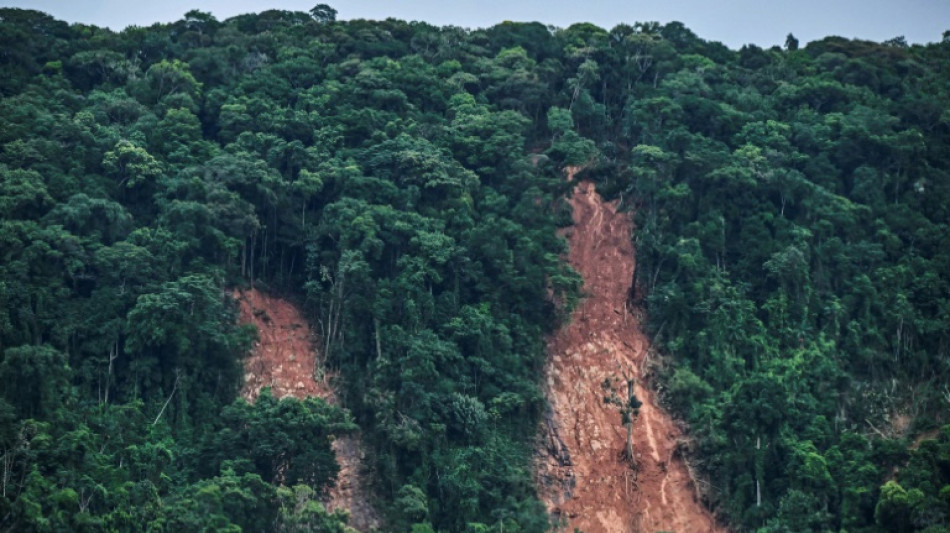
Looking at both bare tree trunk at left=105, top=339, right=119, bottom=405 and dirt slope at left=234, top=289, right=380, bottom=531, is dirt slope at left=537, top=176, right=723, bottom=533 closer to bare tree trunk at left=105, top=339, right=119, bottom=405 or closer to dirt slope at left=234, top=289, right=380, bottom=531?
dirt slope at left=234, top=289, right=380, bottom=531

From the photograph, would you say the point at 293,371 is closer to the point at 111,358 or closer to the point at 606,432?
the point at 111,358

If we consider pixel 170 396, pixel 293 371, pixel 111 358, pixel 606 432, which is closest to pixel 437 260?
pixel 293 371

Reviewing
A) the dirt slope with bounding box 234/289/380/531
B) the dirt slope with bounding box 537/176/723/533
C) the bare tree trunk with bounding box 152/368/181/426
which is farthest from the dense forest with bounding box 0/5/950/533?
the dirt slope with bounding box 537/176/723/533

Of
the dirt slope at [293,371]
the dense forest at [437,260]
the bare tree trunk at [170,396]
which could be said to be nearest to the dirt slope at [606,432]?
the dense forest at [437,260]

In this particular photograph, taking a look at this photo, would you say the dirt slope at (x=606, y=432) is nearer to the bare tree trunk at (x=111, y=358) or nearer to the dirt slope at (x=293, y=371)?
the dirt slope at (x=293, y=371)

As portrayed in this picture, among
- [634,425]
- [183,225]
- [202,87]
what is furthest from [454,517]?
[202,87]

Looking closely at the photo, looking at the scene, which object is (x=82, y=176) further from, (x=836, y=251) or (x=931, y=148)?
(x=931, y=148)
